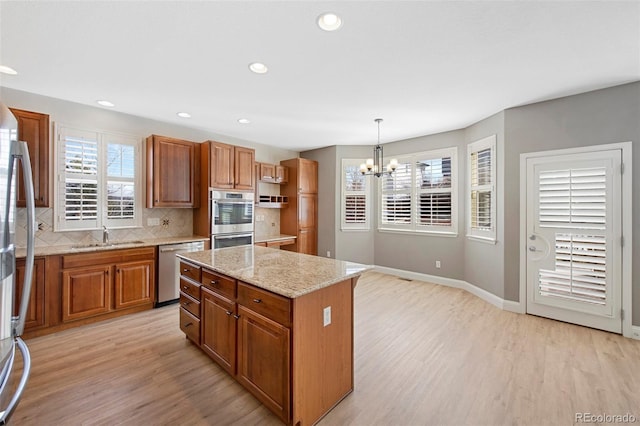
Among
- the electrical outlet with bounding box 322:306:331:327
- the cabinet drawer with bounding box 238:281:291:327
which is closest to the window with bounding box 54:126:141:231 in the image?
the cabinet drawer with bounding box 238:281:291:327

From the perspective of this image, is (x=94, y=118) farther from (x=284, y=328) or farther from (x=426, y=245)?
(x=426, y=245)

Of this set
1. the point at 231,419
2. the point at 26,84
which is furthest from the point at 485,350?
the point at 26,84

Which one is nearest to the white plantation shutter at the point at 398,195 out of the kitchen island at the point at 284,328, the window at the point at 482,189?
the window at the point at 482,189

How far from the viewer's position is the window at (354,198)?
580 cm

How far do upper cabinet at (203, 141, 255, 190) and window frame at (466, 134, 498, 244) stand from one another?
3.74 metres

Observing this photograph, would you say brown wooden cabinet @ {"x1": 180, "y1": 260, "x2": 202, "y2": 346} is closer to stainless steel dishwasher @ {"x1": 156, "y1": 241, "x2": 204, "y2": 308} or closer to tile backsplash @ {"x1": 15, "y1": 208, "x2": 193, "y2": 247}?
stainless steel dishwasher @ {"x1": 156, "y1": 241, "x2": 204, "y2": 308}

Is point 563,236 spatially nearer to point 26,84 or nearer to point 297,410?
point 297,410

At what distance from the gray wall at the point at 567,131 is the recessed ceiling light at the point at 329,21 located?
295 centimetres

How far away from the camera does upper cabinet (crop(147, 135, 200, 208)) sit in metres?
3.93

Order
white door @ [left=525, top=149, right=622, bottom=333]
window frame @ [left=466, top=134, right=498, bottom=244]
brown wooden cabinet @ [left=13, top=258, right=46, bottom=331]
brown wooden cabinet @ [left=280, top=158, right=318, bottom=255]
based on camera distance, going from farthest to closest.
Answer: brown wooden cabinet @ [left=280, top=158, right=318, bottom=255], window frame @ [left=466, top=134, right=498, bottom=244], white door @ [left=525, top=149, right=622, bottom=333], brown wooden cabinet @ [left=13, top=258, right=46, bottom=331]

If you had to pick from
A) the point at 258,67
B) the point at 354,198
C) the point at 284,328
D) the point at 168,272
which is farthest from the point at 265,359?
the point at 354,198

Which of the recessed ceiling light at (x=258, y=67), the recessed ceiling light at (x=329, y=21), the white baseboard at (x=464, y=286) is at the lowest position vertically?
the white baseboard at (x=464, y=286)

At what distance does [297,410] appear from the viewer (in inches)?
64.6

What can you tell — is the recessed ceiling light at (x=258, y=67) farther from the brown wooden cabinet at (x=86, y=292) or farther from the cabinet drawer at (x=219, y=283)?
the brown wooden cabinet at (x=86, y=292)
